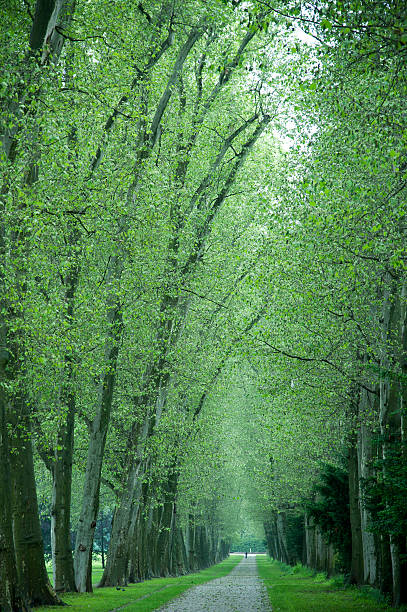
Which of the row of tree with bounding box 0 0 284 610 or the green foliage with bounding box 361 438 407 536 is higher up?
the row of tree with bounding box 0 0 284 610

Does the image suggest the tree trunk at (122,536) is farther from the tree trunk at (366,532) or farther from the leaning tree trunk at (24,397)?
the leaning tree trunk at (24,397)

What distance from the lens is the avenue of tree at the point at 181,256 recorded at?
13266 millimetres

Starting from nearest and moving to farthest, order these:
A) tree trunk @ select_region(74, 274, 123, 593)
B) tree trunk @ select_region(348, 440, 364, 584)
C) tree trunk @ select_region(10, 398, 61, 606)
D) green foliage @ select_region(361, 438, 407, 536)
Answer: green foliage @ select_region(361, 438, 407, 536) → tree trunk @ select_region(10, 398, 61, 606) → tree trunk @ select_region(74, 274, 123, 593) → tree trunk @ select_region(348, 440, 364, 584)

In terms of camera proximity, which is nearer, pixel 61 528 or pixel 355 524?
pixel 61 528

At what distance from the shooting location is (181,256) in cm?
2516

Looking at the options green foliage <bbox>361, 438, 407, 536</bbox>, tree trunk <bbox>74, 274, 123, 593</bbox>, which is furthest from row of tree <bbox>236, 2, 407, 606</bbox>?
tree trunk <bbox>74, 274, 123, 593</bbox>

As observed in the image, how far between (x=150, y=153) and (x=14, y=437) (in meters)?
9.57

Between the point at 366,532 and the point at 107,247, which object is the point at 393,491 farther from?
the point at 107,247

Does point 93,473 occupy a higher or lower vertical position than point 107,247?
lower

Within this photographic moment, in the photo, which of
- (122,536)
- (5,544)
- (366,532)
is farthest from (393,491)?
(122,536)

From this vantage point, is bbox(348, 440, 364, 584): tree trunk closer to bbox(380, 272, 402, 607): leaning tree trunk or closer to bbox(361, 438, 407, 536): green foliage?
bbox(380, 272, 402, 607): leaning tree trunk

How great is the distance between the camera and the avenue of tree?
43.5ft

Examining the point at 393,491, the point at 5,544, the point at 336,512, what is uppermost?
the point at 336,512

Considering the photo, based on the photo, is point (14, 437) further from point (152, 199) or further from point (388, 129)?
point (388, 129)
